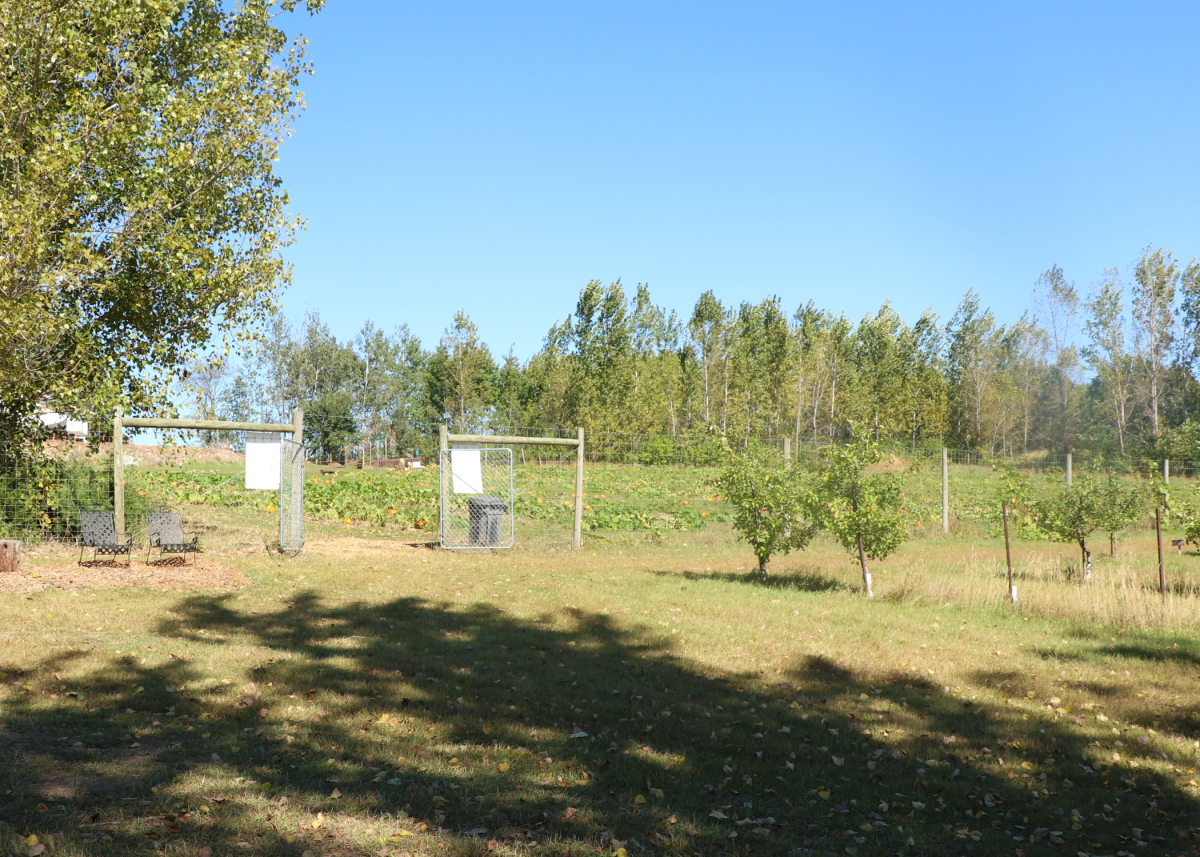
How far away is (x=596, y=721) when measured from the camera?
6.18 metres

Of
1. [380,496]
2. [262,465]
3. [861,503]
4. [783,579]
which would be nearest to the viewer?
[861,503]

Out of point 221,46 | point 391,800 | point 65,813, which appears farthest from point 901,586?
point 221,46

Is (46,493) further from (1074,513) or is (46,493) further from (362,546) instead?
(1074,513)

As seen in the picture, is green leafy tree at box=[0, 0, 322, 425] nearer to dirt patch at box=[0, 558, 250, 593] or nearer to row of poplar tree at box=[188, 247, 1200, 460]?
dirt patch at box=[0, 558, 250, 593]

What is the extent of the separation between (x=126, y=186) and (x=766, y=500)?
1095 cm

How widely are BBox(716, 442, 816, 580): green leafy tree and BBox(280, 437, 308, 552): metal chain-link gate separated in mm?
6912

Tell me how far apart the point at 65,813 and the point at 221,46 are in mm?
13160

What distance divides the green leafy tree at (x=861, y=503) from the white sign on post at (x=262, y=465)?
853 cm

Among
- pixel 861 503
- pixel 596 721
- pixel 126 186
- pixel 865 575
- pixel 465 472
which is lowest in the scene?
pixel 596 721

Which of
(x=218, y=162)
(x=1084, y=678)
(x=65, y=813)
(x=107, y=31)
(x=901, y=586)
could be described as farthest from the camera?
(x=218, y=162)

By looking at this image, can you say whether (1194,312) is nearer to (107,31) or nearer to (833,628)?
(833,628)

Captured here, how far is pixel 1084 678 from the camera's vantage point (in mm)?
7762

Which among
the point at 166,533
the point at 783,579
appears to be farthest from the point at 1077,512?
the point at 166,533

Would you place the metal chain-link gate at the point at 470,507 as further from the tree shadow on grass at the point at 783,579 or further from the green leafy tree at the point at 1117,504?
the green leafy tree at the point at 1117,504
